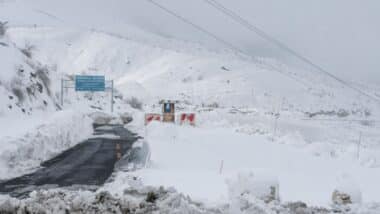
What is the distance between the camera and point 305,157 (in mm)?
16734

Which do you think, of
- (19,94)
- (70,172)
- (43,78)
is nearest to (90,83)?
(43,78)

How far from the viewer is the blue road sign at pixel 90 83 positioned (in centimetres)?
4622

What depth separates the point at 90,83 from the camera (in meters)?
46.5

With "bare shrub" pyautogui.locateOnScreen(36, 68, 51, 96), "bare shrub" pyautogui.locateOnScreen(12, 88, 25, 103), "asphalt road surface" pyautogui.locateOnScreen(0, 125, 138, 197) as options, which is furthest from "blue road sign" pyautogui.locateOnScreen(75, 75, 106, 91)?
"asphalt road surface" pyautogui.locateOnScreen(0, 125, 138, 197)

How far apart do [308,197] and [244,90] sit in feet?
389

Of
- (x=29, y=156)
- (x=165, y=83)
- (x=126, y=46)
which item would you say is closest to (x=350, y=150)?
(x=29, y=156)

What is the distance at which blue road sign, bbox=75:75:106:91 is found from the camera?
1820 inches

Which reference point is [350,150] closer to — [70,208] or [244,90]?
[70,208]

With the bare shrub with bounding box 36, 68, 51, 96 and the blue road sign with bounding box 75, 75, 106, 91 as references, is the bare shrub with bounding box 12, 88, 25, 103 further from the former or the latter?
the blue road sign with bounding box 75, 75, 106, 91

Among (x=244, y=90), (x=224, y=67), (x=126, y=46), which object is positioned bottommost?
(x=244, y=90)

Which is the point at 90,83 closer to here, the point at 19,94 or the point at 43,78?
the point at 43,78

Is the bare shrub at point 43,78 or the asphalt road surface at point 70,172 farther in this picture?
the bare shrub at point 43,78

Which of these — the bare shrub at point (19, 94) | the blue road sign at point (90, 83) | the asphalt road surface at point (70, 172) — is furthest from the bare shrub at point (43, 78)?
the asphalt road surface at point (70, 172)

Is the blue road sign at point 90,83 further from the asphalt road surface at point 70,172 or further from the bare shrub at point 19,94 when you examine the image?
the asphalt road surface at point 70,172
